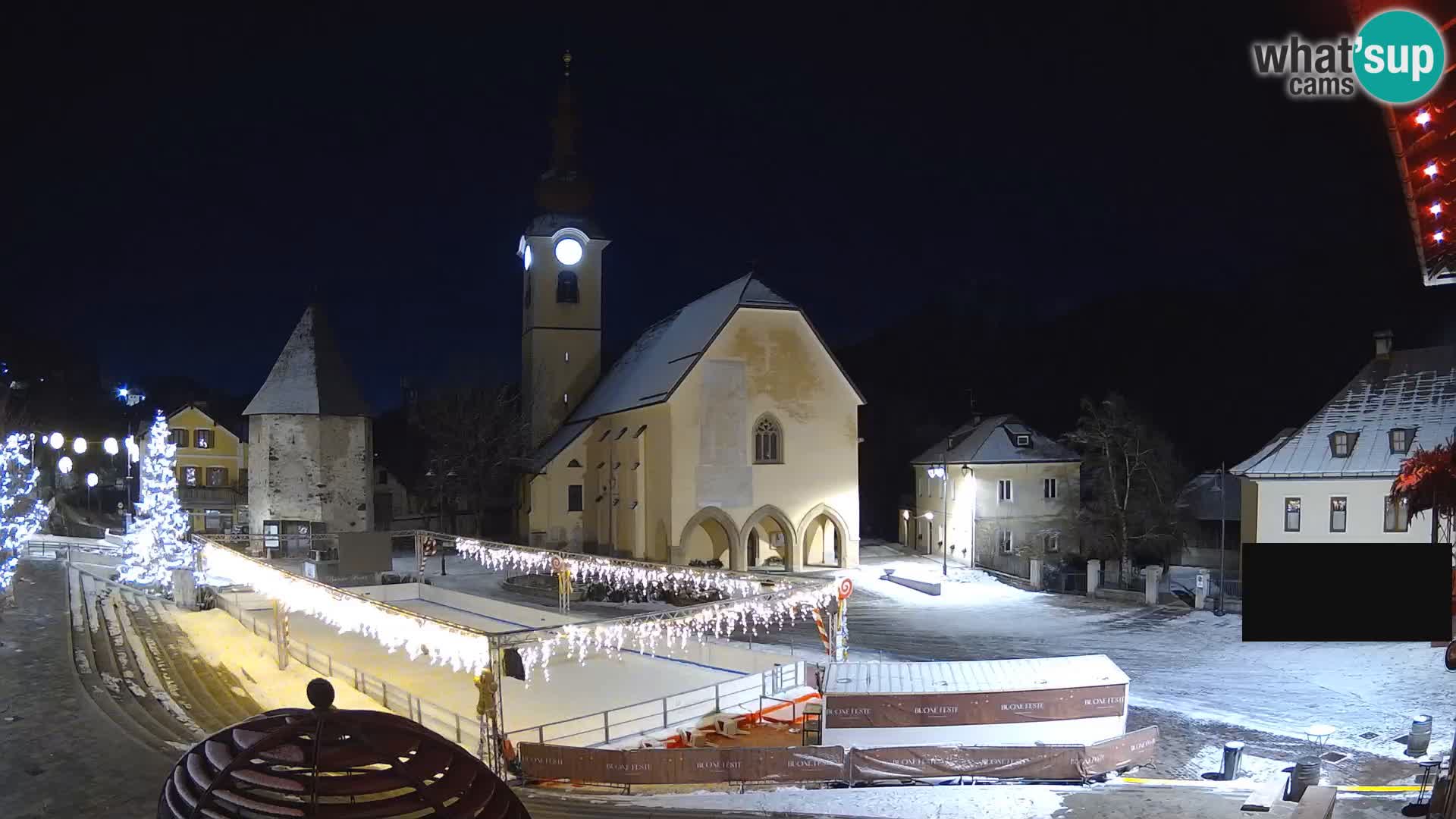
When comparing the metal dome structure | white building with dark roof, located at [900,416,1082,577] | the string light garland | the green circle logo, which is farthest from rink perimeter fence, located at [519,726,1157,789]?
white building with dark roof, located at [900,416,1082,577]

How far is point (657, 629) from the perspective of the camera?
17172 millimetres

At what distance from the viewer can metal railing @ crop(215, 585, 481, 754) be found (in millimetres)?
15086

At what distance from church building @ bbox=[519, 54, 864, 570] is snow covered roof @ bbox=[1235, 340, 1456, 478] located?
49.2ft

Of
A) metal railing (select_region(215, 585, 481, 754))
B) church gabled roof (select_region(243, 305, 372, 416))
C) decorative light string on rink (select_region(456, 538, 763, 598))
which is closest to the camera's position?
metal railing (select_region(215, 585, 481, 754))

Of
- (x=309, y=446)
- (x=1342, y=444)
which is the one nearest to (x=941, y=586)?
(x=1342, y=444)

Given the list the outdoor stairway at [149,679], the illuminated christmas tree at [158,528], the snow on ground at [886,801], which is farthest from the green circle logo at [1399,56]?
the illuminated christmas tree at [158,528]

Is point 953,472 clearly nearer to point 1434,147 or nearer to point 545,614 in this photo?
point 545,614

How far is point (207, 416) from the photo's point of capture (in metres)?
53.9

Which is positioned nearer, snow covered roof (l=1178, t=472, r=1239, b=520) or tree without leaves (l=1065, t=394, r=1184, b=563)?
tree without leaves (l=1065, t=394, r=1184, b=563)

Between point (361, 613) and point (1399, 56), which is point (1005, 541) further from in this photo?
point (1399, 56)

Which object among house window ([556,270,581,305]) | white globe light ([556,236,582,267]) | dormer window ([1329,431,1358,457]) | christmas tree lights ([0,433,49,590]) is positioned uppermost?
white globe light ([556,236,582,267])

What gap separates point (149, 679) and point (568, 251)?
→ 33317mm

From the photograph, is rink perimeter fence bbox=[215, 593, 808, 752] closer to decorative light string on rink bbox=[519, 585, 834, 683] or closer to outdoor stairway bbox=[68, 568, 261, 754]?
decorative light string on rink bbox=[519, 585, 834, 683]

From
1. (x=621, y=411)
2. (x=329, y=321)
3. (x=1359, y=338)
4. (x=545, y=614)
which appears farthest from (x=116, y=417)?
(x=1359, y=338)
